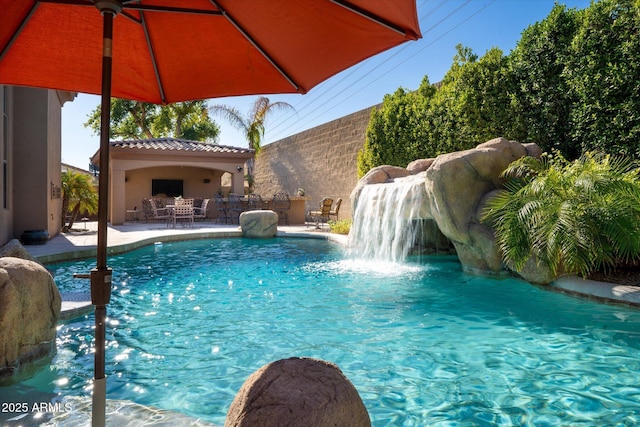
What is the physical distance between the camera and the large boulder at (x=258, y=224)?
12.2 meters

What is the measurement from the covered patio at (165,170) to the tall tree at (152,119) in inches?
255

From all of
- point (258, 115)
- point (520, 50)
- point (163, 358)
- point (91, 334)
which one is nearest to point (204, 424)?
point (163, 358)

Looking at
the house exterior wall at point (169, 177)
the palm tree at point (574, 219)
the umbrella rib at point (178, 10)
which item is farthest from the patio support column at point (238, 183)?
the umbrella rib at point (178, 10)

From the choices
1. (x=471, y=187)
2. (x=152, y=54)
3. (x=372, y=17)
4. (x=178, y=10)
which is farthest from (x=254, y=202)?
(x=372, y=17)

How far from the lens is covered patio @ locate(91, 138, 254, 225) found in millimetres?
15750

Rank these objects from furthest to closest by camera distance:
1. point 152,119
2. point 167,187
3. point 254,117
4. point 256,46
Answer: point 152,119 < point 254,117 < point 167,187 < point 256,46

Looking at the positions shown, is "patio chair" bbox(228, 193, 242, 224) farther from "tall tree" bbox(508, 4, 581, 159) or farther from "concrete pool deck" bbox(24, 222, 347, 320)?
"tall tree" bbox(508, 4, 581, 159)

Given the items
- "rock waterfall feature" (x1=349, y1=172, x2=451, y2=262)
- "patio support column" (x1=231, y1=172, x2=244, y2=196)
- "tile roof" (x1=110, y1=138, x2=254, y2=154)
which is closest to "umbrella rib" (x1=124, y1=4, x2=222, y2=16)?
"rock waterfall feature" (x1=349, y1=172, x2=451, y2=262)

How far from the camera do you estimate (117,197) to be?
15.6 meters

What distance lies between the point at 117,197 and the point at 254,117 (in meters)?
8.37

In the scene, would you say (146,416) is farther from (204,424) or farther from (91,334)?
(91,334)

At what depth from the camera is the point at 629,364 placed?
3168 mm

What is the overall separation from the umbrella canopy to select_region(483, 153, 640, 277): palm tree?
13.2 feet

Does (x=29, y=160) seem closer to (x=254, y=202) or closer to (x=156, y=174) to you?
(x=254, y=202)
